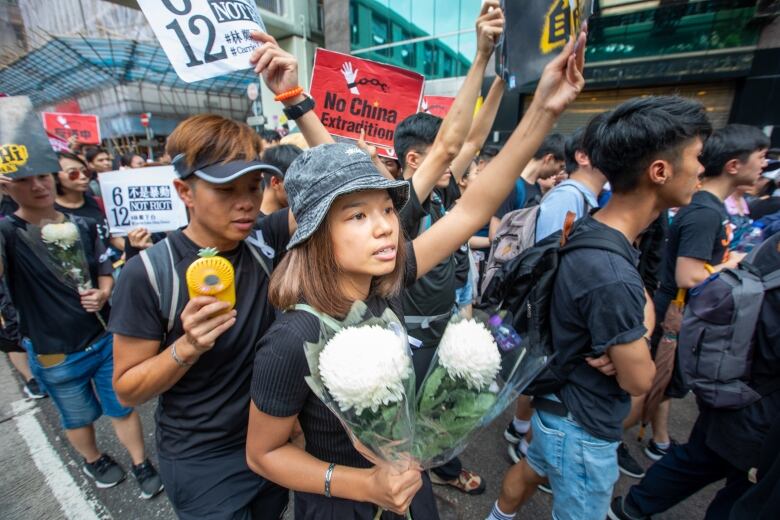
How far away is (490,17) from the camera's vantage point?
1.80 m

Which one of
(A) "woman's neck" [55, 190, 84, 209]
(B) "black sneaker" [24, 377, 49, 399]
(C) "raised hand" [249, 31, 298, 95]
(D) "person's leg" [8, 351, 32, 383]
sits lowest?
(B) "black sneaker" [24, 377, 49, 399]

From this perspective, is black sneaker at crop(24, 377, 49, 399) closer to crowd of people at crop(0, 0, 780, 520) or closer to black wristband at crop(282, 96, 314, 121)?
crowd of people at crop(0, 0, 780, 520)

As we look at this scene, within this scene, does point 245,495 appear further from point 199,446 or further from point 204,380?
point 204,380

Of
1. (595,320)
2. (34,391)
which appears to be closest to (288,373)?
(595,320)

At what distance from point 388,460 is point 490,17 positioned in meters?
1.96

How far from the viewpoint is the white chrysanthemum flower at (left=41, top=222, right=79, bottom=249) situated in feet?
7.54

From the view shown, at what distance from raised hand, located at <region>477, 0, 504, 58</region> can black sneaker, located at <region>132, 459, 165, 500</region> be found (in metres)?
3.53

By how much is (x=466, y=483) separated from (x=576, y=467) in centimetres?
117

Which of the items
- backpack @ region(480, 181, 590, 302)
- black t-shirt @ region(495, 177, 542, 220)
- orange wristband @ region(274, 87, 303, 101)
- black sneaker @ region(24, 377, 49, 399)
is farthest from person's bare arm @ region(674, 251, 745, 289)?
black sneaker @ region(24, 377, 49, 399)

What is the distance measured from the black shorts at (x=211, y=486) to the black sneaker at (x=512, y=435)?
226 centimetres

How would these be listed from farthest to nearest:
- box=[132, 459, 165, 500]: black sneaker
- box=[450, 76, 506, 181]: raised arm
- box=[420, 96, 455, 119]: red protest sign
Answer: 1. box=[420, 96, 455, 119]: red protest sign
2. box=[132, 459, 165, 500]: black sneaker
3. box=[450, 76, 506, 181]: raised arm

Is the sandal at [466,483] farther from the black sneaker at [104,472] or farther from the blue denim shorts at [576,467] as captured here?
the black sneaker at [104,472]

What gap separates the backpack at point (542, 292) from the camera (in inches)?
70.0

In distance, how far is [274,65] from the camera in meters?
1.79
